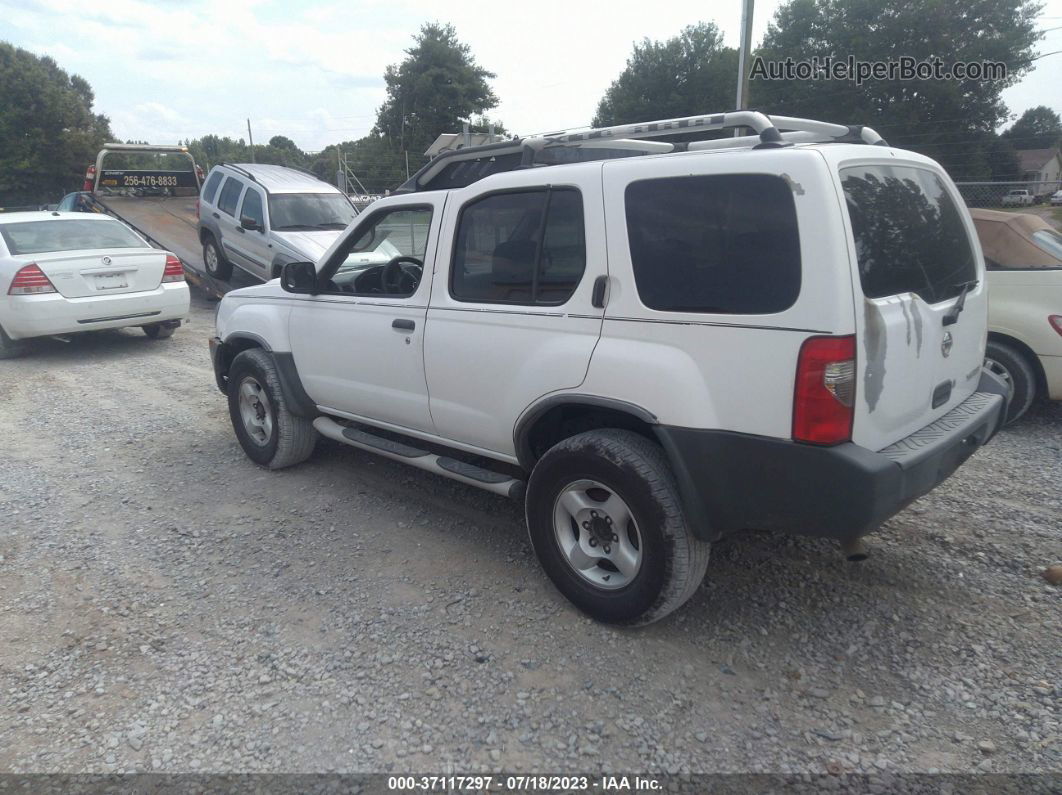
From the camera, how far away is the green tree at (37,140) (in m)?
38.6

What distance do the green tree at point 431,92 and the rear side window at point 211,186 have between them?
27994mm

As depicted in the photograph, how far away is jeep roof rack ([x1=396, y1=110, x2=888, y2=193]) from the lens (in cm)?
319

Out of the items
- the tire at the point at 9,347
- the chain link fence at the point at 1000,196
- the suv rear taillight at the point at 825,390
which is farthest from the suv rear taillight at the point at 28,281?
the chain link fence at the point at 1000,196

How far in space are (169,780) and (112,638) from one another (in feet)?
3.44

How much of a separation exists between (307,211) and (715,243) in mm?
9566

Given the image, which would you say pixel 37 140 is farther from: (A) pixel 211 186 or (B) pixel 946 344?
(B) pixel 946 344

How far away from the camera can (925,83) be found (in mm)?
33062

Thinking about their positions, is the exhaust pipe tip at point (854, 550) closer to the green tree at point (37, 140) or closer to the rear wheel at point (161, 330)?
the rear wheel at point (161, 330)

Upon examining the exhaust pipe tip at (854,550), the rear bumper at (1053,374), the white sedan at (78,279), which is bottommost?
the exhaust pipe tip at (854,550)

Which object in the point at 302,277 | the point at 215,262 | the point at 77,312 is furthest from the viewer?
the point at 215,262

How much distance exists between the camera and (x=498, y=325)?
3.56 meters

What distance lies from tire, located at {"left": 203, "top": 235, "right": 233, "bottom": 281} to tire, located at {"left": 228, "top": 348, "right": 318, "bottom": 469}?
24.5 ft
